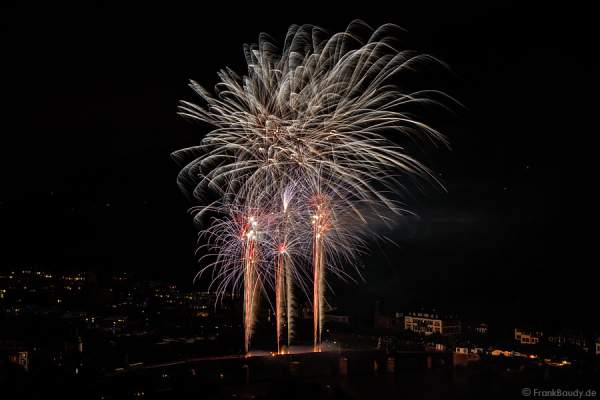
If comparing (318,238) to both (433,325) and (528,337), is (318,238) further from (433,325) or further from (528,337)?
(433,325)

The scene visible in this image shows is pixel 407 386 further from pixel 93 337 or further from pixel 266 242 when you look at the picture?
pixel 93 337

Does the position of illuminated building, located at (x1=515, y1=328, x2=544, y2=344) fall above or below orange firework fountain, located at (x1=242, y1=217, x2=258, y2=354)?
below

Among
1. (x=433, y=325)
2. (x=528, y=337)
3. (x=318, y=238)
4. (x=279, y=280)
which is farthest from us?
(x=433, y=325)

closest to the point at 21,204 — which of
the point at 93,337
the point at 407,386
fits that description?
the point at 93,337

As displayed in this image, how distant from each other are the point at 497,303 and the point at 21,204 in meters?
23.1

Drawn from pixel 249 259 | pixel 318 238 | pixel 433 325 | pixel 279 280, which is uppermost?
pixel 318 238

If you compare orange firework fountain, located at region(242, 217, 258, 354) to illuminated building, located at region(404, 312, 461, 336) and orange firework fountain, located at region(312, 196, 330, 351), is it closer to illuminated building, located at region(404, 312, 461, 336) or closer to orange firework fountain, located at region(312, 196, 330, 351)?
orange firework fountain, located at region(312, 196, 330, 351)

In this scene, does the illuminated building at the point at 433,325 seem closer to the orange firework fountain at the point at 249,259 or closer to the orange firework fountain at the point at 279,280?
the orange firework fountain at the point at 279,280

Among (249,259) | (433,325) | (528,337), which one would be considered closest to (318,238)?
(249,259)

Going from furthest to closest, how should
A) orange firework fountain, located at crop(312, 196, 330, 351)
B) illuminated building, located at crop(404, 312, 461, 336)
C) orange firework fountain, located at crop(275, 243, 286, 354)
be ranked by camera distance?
1. illuminated building, located at crop(404, 312, 461, 336)
2. orange firework fountain, located at crop(275, 243, 286, 354)
3. orange firework fountain, located at crop(312, 196, 330, 351)

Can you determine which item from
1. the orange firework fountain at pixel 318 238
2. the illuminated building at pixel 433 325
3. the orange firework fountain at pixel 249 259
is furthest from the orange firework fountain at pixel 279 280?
the illuminated building at pixel 433 325

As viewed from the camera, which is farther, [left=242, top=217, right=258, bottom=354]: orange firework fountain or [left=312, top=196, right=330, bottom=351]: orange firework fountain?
[left=242, top=217, right=258, bottom=354]: orange firework fountain

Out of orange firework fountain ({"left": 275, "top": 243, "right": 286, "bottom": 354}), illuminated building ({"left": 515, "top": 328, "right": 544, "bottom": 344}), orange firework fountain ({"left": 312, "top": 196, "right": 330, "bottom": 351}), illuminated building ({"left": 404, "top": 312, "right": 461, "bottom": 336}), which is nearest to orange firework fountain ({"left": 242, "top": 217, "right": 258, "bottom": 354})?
orange firework fountain ({"left": 275, "top": 243, "right": 286, "bottom": 354})

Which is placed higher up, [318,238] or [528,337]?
[318,238]
